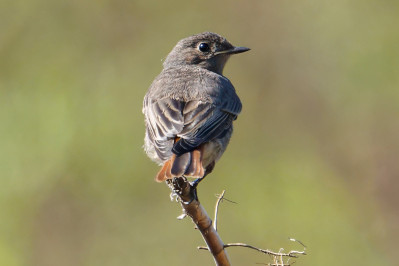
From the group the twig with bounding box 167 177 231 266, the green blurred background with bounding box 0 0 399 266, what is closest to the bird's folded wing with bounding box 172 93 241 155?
the twig with bounding box 167 177 231 266

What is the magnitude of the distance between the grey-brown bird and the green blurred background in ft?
3.66

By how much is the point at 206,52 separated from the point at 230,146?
1045 mm

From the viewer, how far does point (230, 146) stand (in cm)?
777

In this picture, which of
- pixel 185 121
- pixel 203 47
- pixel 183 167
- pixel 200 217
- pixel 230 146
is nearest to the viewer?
pixel 200 217

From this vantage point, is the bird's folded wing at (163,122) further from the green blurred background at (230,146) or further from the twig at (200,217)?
the green blurred background at (230,146)

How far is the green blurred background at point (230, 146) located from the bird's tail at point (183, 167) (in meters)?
2.14

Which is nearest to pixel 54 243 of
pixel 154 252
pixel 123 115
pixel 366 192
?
pixel 154 252

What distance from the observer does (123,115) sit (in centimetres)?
798

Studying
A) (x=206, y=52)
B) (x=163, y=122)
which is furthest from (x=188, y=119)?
(x=206, y=52)

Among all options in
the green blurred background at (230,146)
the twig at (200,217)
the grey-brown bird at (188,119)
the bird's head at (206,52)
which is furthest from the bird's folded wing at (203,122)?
the green blurred background at (230,146)

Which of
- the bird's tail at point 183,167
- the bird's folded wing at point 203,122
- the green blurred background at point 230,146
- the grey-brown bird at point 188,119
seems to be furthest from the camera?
the green blurred background at point 230,146

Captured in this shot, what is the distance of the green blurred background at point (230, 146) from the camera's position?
7.32 metres

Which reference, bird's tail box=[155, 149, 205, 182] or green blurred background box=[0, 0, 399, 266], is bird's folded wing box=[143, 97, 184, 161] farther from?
green blurred background box=[0, 0, 399, 266]

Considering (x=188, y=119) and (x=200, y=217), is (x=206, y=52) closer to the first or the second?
(x=188, y=119)
